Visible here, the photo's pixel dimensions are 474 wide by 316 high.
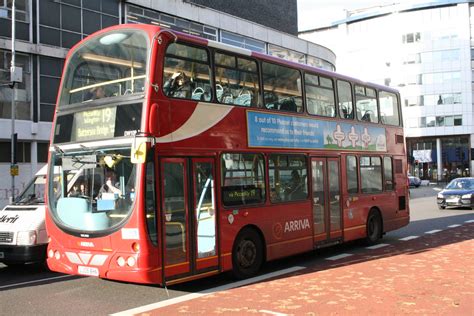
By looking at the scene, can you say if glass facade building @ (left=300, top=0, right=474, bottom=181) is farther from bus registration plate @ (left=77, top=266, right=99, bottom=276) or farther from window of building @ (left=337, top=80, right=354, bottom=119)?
bus registration plate @ (left=77, top=266, right=99, bottom=276)

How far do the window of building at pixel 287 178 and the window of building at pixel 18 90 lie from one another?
1972cm

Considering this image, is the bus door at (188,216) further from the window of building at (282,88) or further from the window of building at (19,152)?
the window of building at (19,152)

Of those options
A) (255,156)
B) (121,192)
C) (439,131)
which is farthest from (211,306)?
(439,131)

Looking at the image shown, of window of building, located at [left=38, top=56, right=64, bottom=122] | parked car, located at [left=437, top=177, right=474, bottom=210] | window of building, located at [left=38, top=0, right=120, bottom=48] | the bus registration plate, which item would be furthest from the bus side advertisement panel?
window of building, located at [left=38, top=0, right=120, bottom=48]

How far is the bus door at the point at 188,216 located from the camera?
728 cm

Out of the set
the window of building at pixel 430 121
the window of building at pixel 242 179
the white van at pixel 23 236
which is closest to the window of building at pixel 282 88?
the window of building at pixel 242 179

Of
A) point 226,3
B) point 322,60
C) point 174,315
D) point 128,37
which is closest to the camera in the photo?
point 174,315

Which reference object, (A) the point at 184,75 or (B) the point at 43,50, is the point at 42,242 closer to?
(A) the point at 184,75

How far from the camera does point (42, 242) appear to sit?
902 cm

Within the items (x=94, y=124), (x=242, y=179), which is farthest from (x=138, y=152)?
(x=242, y=179)

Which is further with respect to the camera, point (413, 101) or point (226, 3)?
point (413, 101)

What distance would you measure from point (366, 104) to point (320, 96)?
225 centimetres

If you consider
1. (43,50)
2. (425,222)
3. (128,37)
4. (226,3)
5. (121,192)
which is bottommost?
(425,222)

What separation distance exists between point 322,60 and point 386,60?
3134cm
